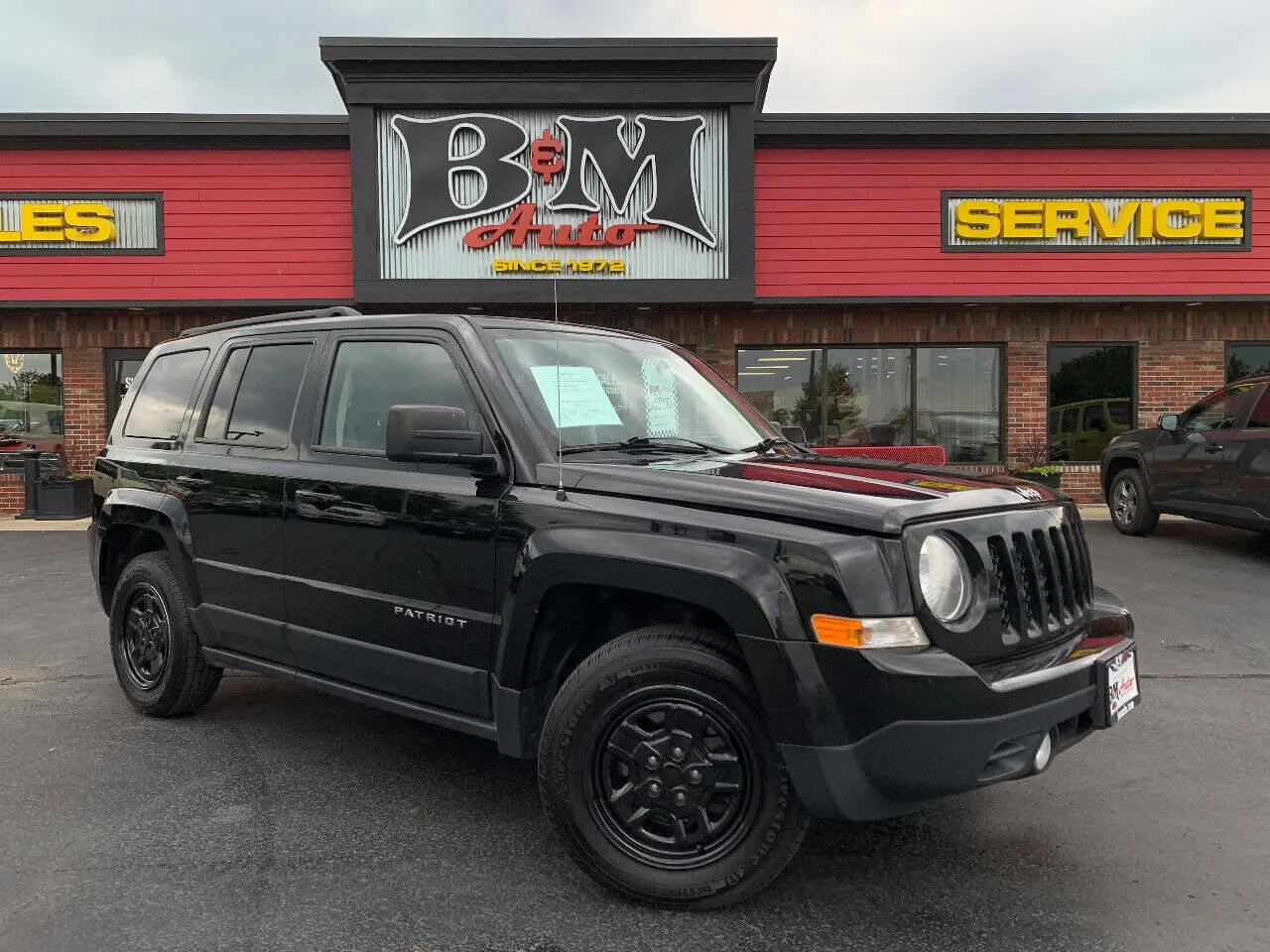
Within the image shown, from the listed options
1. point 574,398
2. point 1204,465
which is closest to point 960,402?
point 1204,465

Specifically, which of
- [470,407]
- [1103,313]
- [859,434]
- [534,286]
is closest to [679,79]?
[534,286]

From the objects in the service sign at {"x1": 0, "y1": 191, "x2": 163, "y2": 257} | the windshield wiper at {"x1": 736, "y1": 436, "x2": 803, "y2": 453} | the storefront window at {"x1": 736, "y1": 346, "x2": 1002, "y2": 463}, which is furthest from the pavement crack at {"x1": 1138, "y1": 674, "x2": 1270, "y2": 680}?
the service sign at {"x1": 0, "y1": 191, "x2": 163, "y2": 257}

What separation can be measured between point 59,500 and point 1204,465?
14.6 m

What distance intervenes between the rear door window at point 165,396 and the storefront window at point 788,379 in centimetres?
1019

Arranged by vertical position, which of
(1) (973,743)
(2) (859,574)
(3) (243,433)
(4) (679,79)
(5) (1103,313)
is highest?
(4) (679,79)

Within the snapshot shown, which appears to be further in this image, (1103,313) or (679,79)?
(1103,313)

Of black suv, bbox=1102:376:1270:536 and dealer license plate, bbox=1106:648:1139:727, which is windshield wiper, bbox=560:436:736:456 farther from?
black suv, bbox=1102:376:1270:536

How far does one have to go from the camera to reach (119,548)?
5.02m

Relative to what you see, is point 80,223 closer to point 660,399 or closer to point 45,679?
point 45,679

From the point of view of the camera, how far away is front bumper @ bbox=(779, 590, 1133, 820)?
8.16ft

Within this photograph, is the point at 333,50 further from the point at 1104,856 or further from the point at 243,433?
the point at 1104,856

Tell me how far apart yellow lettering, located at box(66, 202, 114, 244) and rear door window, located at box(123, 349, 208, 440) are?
970 centimetres

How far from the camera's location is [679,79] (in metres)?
12.9

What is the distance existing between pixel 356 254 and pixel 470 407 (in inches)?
409
